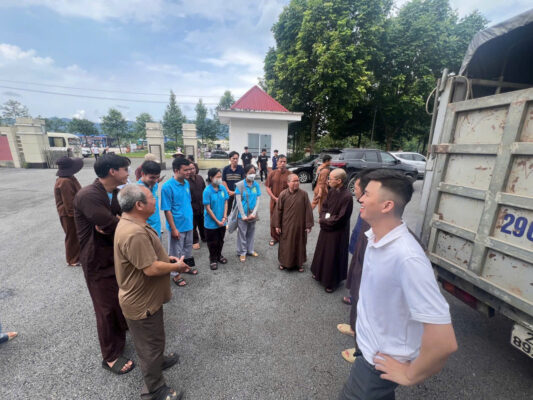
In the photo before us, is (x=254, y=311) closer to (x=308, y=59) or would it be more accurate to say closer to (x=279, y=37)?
(x=308, y=59)

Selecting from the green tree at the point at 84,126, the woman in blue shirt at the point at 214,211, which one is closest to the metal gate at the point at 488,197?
the woman in blue shirt at the point at 214,211

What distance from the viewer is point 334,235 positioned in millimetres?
3600

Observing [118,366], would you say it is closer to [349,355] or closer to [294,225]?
[349,355]

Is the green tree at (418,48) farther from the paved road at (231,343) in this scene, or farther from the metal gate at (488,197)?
the paved road at (231,343)

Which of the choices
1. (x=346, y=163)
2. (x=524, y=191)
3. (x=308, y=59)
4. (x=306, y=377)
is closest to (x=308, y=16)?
(x=308, y=59)

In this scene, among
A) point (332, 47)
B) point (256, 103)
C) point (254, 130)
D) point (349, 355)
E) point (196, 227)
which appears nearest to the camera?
point (349, 355)

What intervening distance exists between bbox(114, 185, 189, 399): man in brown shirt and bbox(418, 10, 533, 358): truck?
101 inches

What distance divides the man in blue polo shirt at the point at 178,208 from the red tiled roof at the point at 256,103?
1233 centimetres

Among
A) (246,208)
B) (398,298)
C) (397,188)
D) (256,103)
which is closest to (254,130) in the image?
(256,103)

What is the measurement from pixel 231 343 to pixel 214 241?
6.11 ft

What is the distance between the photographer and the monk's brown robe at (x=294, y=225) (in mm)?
3959

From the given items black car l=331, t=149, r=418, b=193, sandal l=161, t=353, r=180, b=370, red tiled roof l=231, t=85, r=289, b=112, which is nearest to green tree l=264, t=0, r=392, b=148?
red tiled roof l=231, t=85, r=289, b=112

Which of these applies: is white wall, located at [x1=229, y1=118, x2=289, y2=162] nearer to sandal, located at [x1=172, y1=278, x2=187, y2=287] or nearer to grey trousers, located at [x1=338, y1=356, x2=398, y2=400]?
sandal, located at [x1=172, y1=278, x2=187, y2=287]

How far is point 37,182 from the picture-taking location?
37.3 ft
